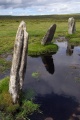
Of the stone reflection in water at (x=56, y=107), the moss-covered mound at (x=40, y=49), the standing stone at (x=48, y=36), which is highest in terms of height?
the standing stone at (x=48, y=36)

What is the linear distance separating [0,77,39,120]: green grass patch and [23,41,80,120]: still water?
65cm

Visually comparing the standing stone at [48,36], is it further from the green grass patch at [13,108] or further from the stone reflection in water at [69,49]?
the green grass patch at [13,108]

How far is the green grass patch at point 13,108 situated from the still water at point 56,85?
2.14 ft

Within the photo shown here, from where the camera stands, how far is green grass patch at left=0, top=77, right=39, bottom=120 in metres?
17.6

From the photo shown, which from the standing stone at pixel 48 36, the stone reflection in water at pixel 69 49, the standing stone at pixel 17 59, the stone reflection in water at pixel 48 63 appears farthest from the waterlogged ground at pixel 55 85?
the standing stone at pixel 48 36

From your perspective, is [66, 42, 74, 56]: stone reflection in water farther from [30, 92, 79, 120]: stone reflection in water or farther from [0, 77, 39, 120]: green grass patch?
[0, 77, 39, 120]: green grass patch

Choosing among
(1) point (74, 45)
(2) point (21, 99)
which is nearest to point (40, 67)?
(2) point (21, 99)

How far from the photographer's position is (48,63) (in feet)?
112

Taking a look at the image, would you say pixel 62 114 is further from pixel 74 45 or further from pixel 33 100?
pixel 74 45

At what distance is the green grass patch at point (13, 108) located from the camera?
17627 millimetres

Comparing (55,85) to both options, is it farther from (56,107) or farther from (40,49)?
(40,49)

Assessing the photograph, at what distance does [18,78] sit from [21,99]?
1.72 metres

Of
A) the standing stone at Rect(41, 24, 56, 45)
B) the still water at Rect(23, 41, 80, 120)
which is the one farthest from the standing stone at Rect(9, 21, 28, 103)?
the standing stone at Rect(41, 24, 56, 45)

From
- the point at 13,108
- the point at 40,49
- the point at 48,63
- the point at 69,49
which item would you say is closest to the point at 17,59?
the point at 13,108
